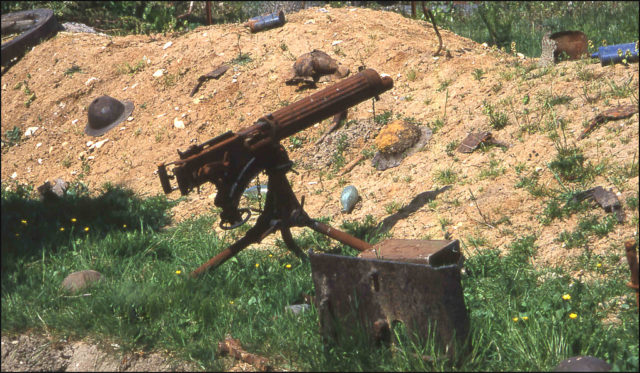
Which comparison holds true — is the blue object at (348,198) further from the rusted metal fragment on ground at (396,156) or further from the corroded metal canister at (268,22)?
the corroded metal canister at (268,22)

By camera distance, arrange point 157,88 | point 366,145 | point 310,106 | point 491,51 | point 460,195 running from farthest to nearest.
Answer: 1. point 157,88
2. point 491,51
3. point 366,145
4. point 460,195
5. point 310,106

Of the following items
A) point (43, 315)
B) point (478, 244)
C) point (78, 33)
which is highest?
point (78, 33)

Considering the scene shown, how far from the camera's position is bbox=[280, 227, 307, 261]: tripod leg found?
4359mm

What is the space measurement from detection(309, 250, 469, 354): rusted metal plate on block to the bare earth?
81 cm

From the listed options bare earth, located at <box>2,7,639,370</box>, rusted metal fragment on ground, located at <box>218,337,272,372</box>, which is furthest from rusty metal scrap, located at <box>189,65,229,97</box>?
rusted metal fragment on ground, located at <box>218,337,272,372</box>

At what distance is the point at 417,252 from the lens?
12.2ft

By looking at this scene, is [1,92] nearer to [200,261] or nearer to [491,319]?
[200,261]

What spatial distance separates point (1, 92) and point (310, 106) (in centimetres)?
604

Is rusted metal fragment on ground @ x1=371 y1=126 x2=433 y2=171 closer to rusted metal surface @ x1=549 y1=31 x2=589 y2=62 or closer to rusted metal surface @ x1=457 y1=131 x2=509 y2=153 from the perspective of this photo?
rusted metal surface @ x1=457 y1=131 x2=509 y2=153

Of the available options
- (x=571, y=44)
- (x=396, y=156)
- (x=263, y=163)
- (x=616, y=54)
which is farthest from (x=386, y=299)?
(x=571, y=44)

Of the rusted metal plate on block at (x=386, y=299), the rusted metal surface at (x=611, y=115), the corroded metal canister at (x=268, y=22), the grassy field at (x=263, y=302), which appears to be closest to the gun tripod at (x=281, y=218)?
the grassy field at (x=263, y=302)

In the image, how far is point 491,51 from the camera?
6812mm

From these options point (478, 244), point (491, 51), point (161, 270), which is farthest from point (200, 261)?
point (491, 51)

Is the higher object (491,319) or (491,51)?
(491,51)
